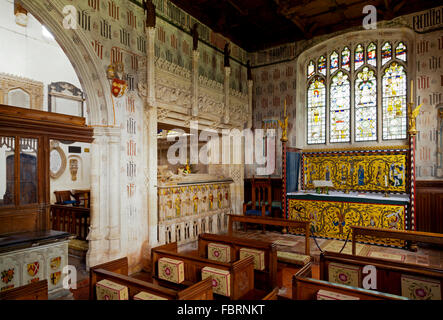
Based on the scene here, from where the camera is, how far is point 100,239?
4.41 m

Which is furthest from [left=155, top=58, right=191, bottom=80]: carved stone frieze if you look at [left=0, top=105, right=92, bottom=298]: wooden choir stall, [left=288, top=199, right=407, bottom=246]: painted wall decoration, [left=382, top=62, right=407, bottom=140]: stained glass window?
[left=382, top=62, right=407, bottom=140]: stained glass window

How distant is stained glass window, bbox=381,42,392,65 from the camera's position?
276 inches

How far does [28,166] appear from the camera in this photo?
3928 millimetres

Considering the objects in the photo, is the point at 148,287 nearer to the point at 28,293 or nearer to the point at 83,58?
the point at 28,293

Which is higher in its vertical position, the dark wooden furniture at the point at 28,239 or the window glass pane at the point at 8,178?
the window glass pane at the point at 8,178

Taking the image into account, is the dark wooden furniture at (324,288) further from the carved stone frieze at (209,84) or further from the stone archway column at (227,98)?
the stone archway column at (227,98)

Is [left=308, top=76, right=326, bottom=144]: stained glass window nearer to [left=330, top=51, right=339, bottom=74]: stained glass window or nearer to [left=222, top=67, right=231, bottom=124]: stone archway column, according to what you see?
Answer: [left=330, top=51, right=339, bottom=74]: stained glass window

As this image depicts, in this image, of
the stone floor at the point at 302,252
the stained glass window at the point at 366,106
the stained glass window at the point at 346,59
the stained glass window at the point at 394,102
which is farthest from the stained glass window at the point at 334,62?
the stone floor at the point at 302,252

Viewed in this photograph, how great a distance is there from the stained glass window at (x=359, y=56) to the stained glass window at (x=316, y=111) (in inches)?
37.0

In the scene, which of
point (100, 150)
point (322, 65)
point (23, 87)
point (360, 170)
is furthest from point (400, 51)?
point (23, 87)

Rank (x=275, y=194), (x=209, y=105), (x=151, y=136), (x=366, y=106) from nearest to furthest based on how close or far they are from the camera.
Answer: (x=151, y=136) < (x=209, y=105) < (x=366, y=106) < (x=275, y=194)

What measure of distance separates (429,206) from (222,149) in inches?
202

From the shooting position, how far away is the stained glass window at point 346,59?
753cm

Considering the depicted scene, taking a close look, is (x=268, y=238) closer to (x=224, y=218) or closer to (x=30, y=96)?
(x=224, y=218)
